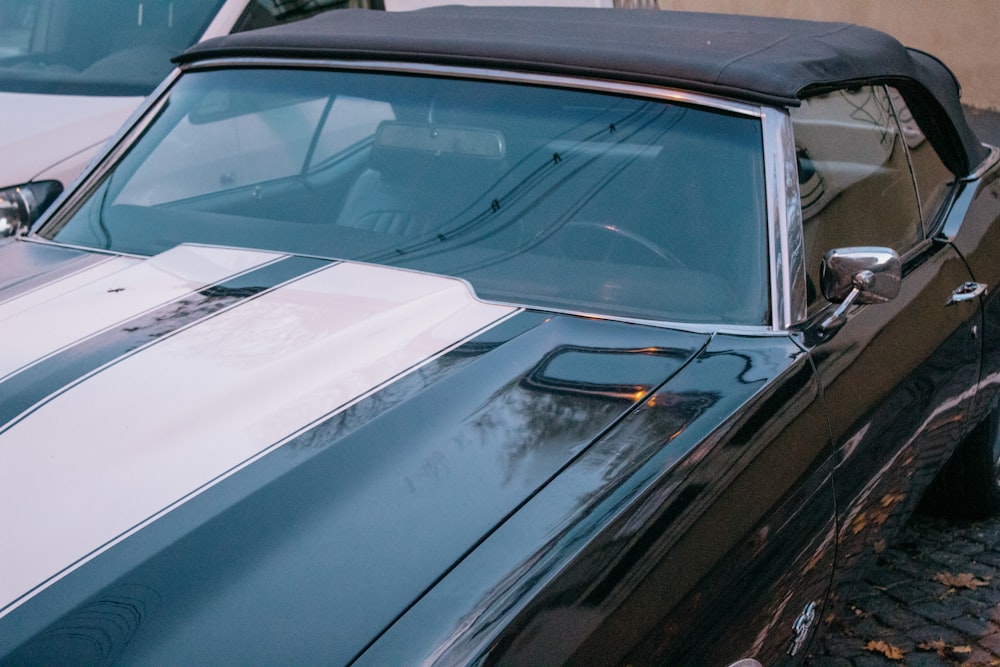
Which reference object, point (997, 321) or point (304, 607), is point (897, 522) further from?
point (304, 607)

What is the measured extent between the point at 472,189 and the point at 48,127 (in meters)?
2.46

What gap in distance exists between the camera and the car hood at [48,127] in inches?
167

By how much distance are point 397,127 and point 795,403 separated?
118 centimetres

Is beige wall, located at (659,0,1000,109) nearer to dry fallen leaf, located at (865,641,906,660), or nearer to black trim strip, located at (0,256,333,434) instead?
dry fallen leaf, located at (865,641,906,660)

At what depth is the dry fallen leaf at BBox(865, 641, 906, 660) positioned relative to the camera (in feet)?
10.2

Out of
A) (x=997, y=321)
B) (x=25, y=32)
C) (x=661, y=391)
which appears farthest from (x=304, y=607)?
(x=25, y=32)

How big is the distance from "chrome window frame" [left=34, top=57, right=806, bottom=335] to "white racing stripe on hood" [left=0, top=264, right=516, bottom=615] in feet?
0.99

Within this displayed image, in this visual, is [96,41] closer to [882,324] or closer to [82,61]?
[82,61]

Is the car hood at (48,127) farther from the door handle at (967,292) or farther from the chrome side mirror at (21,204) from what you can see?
the door handle at (967,292)

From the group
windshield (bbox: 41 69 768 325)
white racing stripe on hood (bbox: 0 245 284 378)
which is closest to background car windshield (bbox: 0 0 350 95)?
windshield (bbox: 41 69 768 325)

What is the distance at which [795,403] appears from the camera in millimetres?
2164

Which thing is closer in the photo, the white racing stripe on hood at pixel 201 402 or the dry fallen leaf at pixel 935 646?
the white racing stripe on hood at pixel 201 402

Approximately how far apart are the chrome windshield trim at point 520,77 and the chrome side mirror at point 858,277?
0.37m

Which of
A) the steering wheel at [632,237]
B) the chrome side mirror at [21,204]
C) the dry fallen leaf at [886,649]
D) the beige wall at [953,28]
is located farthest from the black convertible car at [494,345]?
the beige wall at [953,28]
